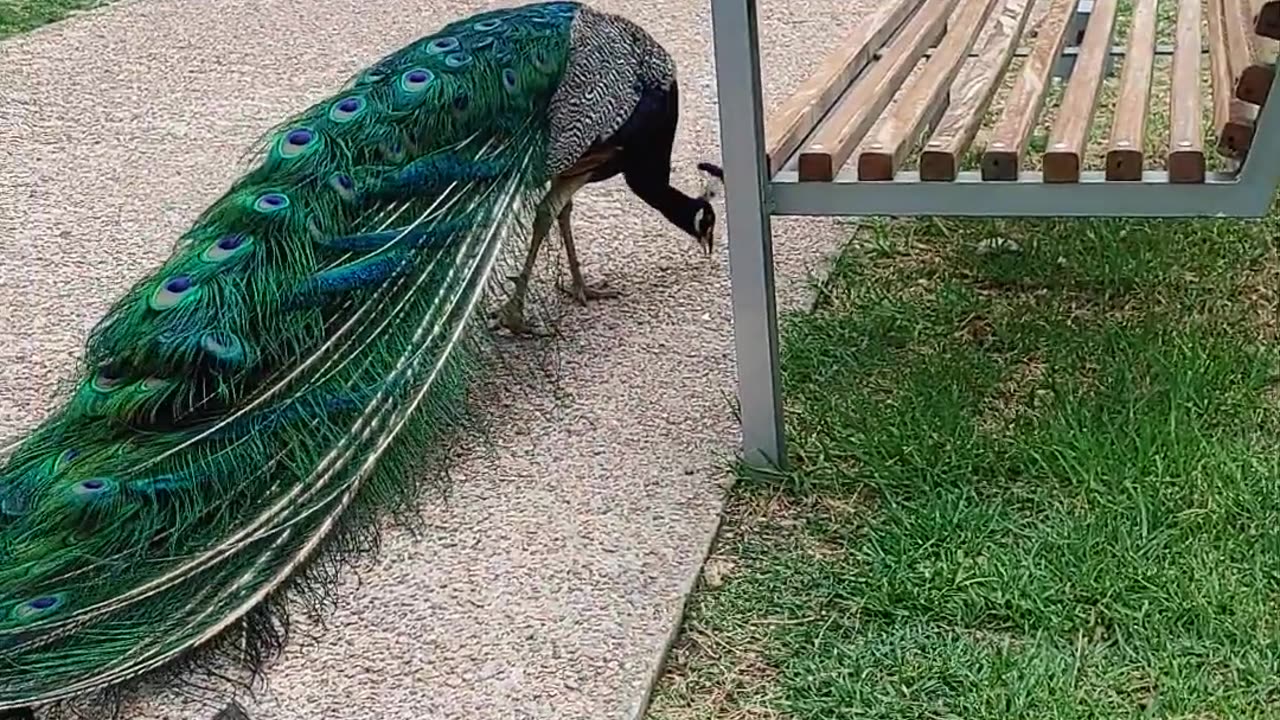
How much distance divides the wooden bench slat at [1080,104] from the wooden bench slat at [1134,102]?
2.1 inches

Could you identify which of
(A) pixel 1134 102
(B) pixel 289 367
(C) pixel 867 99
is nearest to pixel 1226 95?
(A) pixel 1134 102

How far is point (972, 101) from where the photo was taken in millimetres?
3410

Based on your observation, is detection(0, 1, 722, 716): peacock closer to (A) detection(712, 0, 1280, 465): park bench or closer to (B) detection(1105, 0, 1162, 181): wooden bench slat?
(A) detection(712, 0, 1280, 465): park bench

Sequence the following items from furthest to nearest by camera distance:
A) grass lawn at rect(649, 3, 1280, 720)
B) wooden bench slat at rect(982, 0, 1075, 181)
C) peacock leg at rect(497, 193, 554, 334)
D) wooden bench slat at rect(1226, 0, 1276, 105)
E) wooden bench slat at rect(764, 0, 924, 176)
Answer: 1. peacock leg at rect(497, 193, 554, 334)
2. wooden bench slat at rect(764, 0, 924, 176)
3. wooden bench slat at rect(982, 0, 1075, 181)
4. wooden bench slat at rect(1226, 0, 1276, 105)
5. grass lawn at rect(649, 3, 1280, 720)

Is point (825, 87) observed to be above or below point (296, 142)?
below

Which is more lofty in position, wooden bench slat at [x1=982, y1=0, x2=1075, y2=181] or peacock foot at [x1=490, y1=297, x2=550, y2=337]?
wooden bench slat at [x1=982, y1=0, x2=1075, y2=181]

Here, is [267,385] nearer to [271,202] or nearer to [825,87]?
[271,202]

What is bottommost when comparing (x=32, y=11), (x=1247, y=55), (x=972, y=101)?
(x=32, y=11)

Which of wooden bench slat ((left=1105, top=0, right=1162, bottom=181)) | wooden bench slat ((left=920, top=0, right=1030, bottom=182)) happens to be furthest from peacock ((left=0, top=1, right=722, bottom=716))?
wooden bench slat ((left=1105, top=0, right=1162, bottom=181))

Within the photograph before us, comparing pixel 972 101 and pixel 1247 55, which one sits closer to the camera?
pixel 1247 55

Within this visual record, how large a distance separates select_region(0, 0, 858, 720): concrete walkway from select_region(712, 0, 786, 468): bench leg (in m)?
0.17

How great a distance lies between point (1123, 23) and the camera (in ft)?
19.6

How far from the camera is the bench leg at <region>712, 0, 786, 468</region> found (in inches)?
113

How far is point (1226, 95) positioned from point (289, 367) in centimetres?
201
